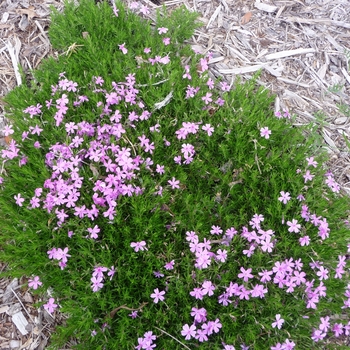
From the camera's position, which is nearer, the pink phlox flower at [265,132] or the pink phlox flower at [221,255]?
the pink phlox flower at [221,255]

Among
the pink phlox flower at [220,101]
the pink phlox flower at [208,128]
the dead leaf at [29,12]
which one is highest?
the dead leaf at [29,12]

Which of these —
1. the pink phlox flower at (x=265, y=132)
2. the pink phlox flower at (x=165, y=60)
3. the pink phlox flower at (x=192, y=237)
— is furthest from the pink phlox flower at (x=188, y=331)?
the pink phlox flower at (x=165, y=60)

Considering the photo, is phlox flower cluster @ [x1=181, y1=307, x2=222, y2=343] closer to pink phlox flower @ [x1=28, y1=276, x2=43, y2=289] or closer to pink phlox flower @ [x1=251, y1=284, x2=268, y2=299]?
pink phlox flower @ [x1=251, y1=284, x2=268, y2=299]

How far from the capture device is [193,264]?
327 centimetres

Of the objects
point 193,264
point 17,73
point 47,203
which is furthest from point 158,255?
point 17,73

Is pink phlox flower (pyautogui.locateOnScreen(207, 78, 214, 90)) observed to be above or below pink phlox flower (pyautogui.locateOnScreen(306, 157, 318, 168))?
above

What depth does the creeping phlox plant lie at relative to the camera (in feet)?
10.2

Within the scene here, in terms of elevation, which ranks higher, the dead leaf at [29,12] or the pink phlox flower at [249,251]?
the dead leaf at [29,12]

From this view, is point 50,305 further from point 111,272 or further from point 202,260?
point 202,260

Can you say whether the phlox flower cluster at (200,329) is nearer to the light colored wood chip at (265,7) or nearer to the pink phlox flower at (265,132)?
the pink phlox flower at (265,132)

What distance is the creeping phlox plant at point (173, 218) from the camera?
10.2 feet

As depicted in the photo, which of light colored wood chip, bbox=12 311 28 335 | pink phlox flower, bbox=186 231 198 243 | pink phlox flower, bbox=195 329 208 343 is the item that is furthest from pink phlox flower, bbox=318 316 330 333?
light colored wood chip, bbox=12 311 28 335

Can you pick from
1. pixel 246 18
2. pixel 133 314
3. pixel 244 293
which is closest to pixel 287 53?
pixel 246 18

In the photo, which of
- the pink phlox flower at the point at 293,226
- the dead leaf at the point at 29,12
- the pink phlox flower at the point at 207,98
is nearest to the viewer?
the pink phlox flower at the point at 293,226
